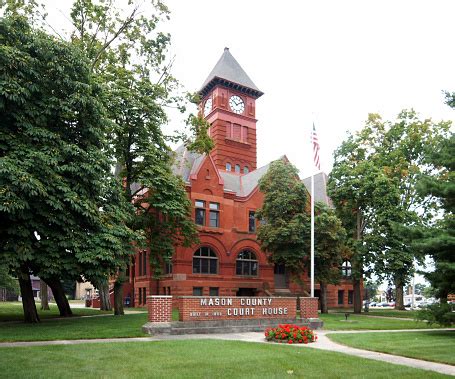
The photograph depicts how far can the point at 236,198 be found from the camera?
44375 millimetres

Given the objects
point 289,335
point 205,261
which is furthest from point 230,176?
point 289,335

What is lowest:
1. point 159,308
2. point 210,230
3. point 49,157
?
point 159,308

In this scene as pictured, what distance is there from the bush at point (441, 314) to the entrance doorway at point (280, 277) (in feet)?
84.8

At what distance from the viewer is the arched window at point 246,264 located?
141 feet

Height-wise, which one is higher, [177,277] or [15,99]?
[15,99]

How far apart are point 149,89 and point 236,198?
16860 millimetres

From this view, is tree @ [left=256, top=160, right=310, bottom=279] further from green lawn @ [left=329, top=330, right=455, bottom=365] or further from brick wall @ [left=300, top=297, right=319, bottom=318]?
green lawn @ [left=329, top=330, right=455, bottom=365]

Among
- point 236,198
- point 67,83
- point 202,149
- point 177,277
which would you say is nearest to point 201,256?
point 177,277

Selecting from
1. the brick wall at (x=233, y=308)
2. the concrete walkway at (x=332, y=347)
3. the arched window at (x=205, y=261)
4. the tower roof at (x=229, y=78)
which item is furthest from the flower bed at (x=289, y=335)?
the tower roof at (x=229, y=78)

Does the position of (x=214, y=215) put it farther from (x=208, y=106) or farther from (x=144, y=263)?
(x=208, y=106)

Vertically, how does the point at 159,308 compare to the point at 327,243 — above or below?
below

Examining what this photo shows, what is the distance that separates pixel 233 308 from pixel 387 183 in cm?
2118

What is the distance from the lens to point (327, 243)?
116 feet

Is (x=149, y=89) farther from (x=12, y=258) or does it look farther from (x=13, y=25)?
(x=12, y=258)
